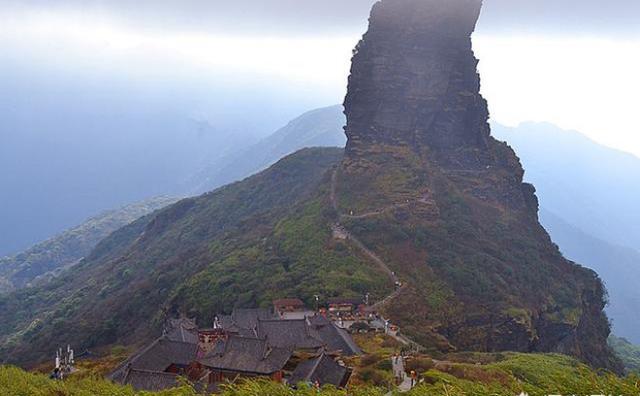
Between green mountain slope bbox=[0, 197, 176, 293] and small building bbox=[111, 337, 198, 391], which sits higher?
small building bbox=[111, 337, 198, 391]

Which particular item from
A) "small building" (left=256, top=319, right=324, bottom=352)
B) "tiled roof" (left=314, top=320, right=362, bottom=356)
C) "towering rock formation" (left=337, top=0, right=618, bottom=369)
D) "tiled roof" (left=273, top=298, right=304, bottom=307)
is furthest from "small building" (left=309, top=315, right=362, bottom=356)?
"towering rock formation" (left=337, top=0, right=618, bottom=369)

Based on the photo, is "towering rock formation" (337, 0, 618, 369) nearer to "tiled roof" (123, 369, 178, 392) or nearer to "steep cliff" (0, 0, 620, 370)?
"steep cliff" (0, 0, 620, 370)

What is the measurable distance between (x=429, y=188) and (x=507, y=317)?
1807 cm

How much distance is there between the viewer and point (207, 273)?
60.6 metres

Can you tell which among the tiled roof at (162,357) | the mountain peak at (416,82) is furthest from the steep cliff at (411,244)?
the tiled roof at (162,357)

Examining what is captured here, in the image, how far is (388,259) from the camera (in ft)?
187

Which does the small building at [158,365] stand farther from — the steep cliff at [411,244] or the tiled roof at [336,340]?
the steep cliff at [411,244]

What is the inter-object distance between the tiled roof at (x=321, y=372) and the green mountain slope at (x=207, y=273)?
61.7ft

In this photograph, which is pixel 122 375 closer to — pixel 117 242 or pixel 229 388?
pixel 229 388

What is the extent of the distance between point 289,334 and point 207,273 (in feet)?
78.3

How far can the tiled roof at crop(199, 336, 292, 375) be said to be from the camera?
32188 millimetres

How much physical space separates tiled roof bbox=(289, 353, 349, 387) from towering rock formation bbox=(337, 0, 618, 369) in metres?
19.1

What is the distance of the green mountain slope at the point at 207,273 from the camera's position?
54.5 m

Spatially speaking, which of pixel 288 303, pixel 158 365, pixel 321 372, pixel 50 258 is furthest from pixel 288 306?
pixel 50 258
